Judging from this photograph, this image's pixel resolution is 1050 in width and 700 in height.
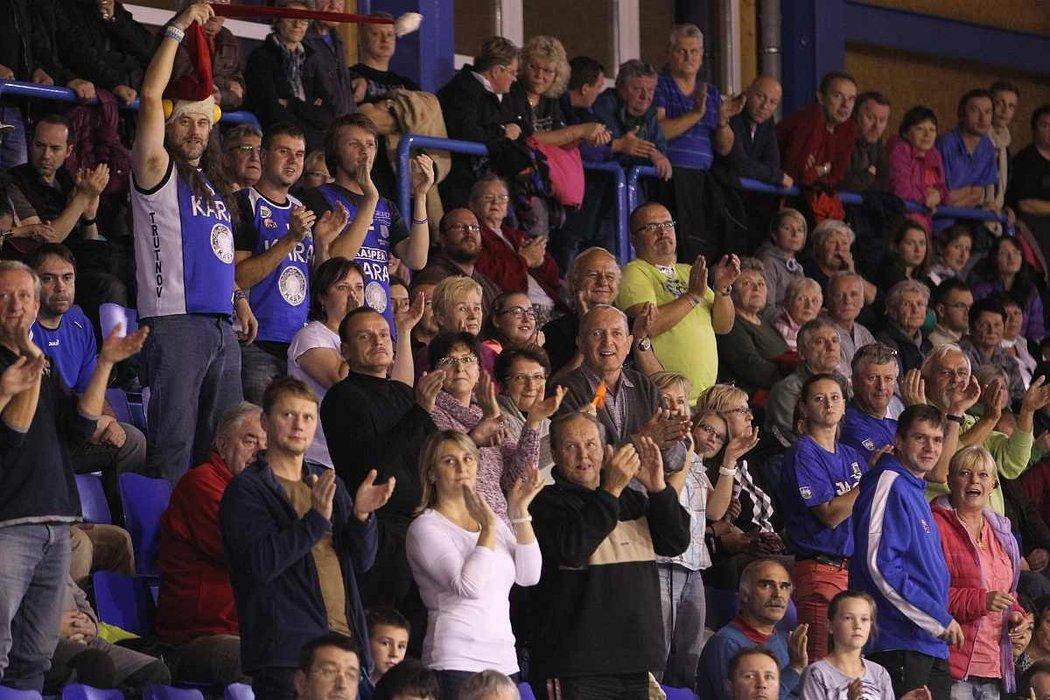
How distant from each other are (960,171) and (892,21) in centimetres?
169

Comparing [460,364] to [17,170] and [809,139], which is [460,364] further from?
[809,139]

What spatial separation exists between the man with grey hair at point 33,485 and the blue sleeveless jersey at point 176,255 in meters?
1.04

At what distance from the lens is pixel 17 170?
22.9 ft

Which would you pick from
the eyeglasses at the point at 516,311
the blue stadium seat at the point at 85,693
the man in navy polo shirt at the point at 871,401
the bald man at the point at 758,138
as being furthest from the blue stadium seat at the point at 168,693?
the bald man at the point at 758,138

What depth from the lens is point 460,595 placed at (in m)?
5.23

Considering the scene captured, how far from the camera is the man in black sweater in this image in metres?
5.60

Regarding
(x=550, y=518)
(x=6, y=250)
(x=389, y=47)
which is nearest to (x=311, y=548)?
(x=550, y=518)

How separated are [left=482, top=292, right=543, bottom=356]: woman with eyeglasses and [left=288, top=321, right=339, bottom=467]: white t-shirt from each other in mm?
707

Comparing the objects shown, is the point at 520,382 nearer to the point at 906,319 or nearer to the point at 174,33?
the point at 174,33

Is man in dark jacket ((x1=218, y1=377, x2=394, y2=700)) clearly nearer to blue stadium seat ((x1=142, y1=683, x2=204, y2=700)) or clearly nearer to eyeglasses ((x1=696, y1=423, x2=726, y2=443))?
blue stadium seat ((x1=142, y1=683, x2=204, y2=700))

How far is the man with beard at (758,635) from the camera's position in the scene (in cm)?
638

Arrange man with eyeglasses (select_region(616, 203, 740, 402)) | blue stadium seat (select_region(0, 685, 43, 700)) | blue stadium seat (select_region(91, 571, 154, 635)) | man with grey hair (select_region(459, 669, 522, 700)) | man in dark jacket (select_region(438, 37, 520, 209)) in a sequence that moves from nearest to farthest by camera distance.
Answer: blue stadium seat (select_region(0, 685, 43, 700)) → man with grey hair (select_region(459, 669, 522, 700)) → blue stadium seat (select_region(91, 571, 154, 635)) → man with eyeglasses (select_region(616, 203, 740, 402)) → man in dark jacket (select_region(438, 37, 520, 209))

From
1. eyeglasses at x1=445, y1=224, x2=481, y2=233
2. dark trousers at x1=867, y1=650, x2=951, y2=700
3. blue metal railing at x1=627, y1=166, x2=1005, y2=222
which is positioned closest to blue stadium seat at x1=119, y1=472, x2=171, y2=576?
eyeglasses at x1=445, y1=224, x2=481, y2=233

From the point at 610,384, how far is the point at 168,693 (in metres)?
2.10
